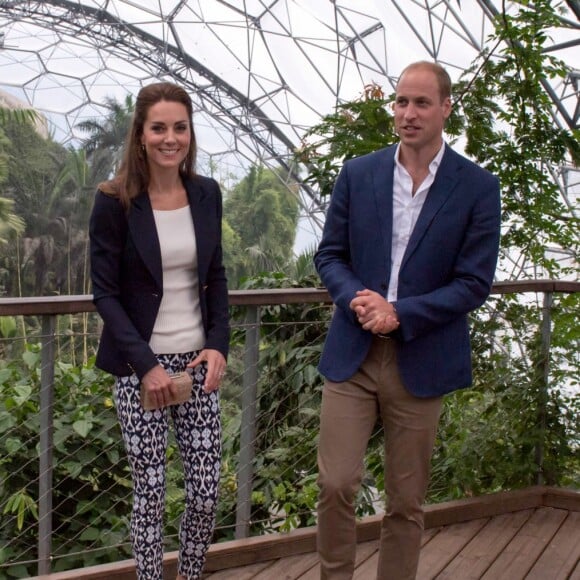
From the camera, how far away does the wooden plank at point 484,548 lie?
3.29m

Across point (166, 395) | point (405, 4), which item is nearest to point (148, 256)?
point (166, 395)

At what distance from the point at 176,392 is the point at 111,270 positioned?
0.37 meters

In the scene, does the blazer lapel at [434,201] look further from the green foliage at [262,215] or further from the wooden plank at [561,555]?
the green foliage at [262,215]

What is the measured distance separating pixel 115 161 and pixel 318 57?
994 cm

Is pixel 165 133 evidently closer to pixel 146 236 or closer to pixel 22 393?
pixel 146 236

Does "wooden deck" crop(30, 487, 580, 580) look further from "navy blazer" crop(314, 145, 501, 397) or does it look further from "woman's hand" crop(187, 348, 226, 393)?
"navy blazer" crop(314, 145, 501, 397)

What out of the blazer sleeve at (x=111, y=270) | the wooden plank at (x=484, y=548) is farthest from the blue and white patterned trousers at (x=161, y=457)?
the wooden plank at (x=484, y=548)

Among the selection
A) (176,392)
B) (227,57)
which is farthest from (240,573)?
(227,57)

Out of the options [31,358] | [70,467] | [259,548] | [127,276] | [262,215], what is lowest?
[259,548]

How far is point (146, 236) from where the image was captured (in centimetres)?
235

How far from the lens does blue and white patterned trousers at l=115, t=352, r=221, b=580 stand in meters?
2.39

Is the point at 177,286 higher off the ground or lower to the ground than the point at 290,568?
higher

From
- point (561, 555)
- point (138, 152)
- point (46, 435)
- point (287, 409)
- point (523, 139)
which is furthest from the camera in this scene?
point (523, 139)

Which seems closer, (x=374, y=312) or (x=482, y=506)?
(x=374, y=312)
